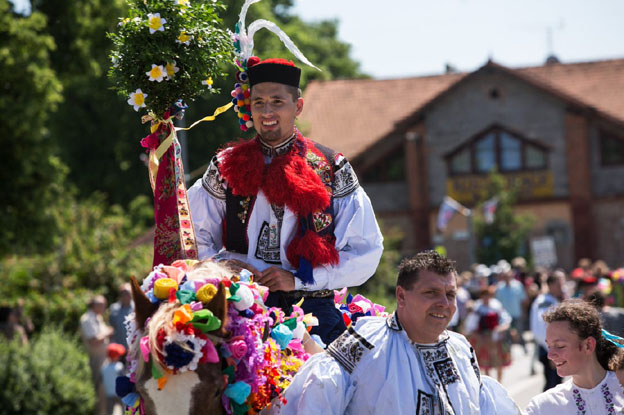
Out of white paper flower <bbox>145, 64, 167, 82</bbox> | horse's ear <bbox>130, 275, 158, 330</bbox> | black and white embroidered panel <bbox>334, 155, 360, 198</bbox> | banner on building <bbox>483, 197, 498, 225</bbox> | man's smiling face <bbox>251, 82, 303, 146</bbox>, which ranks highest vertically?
white paper flower <bbox>145, 64, 167, 82</bbox>

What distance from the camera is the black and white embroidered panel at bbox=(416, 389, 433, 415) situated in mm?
4613

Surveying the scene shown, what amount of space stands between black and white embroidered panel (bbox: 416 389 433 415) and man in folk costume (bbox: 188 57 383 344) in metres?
1.04

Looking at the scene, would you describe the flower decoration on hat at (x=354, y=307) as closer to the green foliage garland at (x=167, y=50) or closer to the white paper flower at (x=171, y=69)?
the green foliage garland at (x=167, y=50)

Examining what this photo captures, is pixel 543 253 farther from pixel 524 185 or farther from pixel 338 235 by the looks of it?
pixel 338 235

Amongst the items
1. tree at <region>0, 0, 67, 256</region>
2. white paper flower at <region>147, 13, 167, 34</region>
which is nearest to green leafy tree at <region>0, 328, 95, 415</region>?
tree at <region>0, 0, 67, 256</region>

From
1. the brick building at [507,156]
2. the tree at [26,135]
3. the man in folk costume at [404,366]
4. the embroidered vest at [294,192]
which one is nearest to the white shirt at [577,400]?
the man in folk costume at [404,366]

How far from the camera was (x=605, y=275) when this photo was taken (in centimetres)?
1962

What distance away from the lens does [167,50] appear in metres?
5.50

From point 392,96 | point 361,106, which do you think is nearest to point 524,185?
point 392,96

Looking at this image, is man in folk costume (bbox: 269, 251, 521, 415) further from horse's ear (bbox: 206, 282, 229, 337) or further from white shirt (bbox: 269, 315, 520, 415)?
horse's ear (bbox: 206, 282, 229, 337)

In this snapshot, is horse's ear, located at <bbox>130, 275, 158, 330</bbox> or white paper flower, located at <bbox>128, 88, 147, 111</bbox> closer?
horse's ear, located at <bbox>130, 275, 158, 330</bbox>

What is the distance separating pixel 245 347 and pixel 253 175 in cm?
149

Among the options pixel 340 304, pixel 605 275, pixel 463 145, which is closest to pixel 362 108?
pixel 463 145

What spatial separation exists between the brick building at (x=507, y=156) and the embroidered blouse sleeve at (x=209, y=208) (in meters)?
36.0
